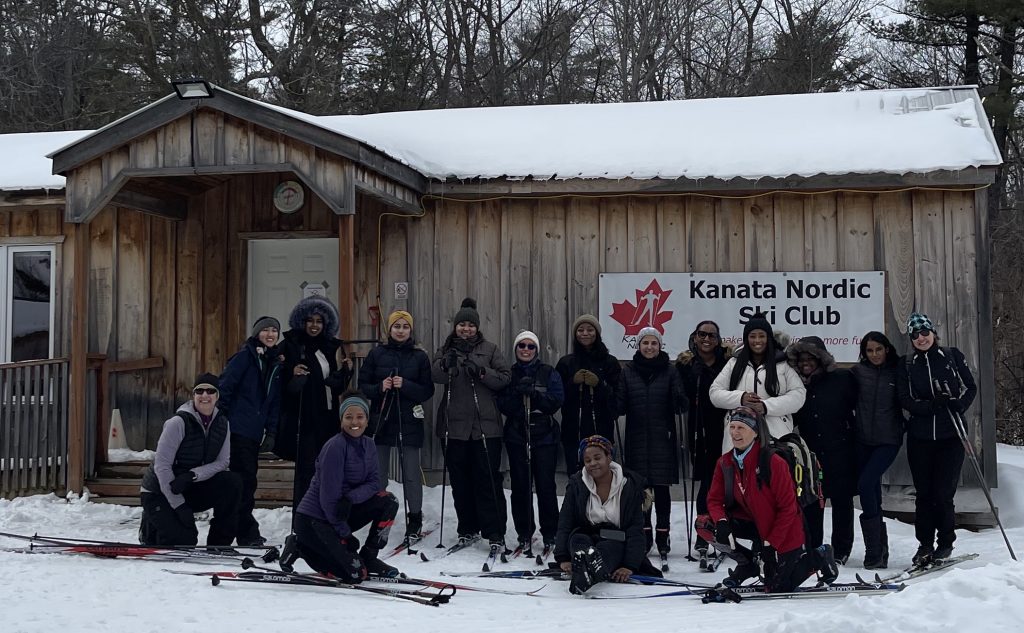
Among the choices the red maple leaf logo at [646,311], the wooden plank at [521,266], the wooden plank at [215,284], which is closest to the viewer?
the red maple leaf logo at [646,311]

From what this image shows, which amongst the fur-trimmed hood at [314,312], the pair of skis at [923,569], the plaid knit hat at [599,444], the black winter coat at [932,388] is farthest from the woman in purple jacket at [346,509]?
the black winter coat at [932,388]

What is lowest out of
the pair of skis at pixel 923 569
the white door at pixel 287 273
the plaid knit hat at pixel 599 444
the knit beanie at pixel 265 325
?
the pair of skis at pixel 923 569

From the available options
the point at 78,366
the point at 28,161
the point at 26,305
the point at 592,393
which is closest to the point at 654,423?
the point at 592,393

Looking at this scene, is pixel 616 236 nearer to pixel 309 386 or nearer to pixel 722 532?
pixel 309 386

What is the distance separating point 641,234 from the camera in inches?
Answer: 327

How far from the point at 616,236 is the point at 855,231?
195cm

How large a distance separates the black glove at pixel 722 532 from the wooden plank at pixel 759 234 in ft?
10.9

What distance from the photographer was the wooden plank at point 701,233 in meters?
8.22

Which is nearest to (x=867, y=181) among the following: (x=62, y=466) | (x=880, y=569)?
(x=880, y=569)

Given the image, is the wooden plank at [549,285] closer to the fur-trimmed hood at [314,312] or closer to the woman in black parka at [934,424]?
the fur-trimmed hood at [314,312]

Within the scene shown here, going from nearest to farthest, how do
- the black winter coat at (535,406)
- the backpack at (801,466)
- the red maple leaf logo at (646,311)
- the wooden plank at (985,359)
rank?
the backpack at (801,466), the black winter coat at (535,406), the wooden plank at (985,359), the red maple leaf logo at (646,311)

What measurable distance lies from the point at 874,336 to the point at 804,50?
15.9 metres

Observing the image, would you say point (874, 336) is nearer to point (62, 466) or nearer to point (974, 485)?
point (974, 485)

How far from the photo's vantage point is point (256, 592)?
5270 mm
